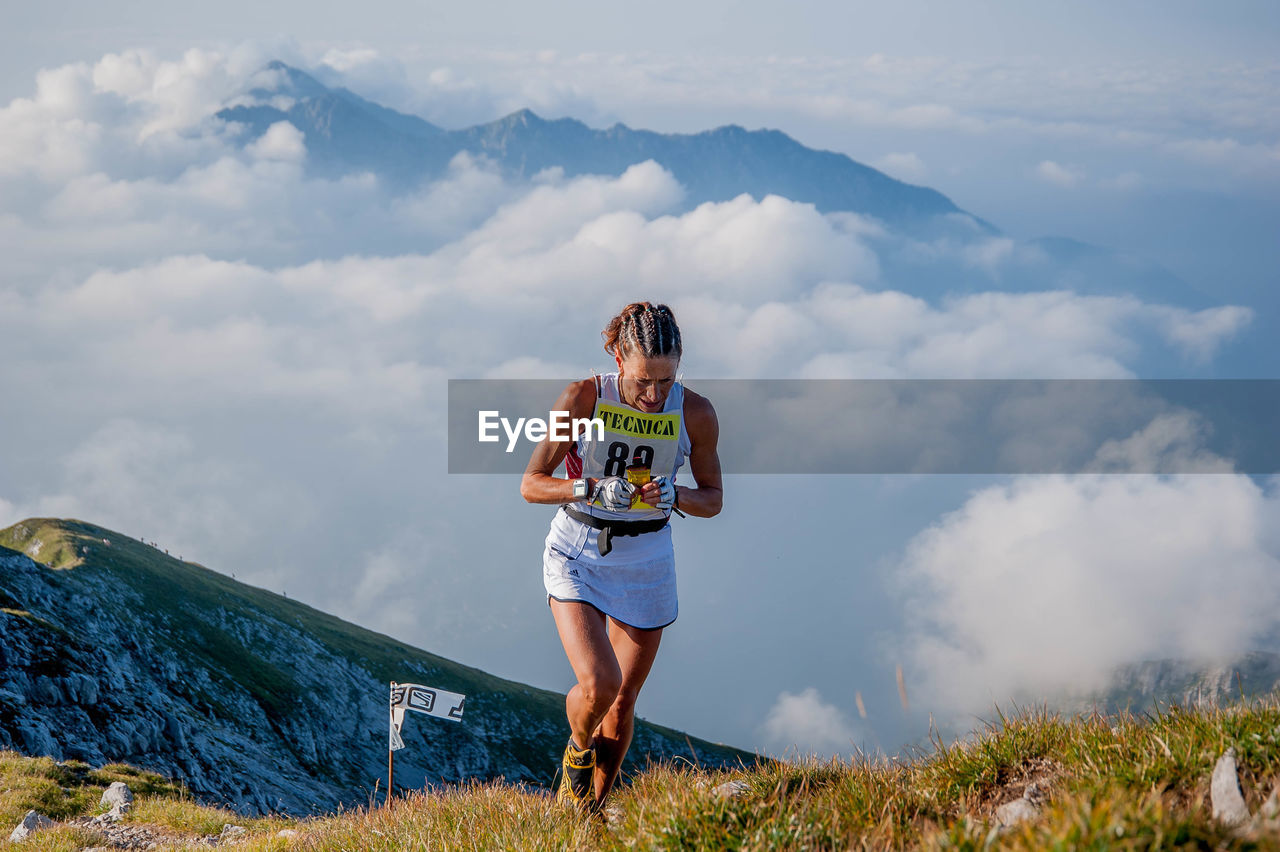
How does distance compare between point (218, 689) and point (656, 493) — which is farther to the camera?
point (218, 689)

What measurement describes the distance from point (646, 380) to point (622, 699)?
2492 millimetres

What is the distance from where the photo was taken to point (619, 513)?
23.0ft

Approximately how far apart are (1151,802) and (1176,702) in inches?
95.0

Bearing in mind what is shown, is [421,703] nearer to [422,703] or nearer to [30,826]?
[422,703]

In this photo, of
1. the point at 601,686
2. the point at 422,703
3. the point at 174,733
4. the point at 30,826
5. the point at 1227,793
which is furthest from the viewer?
the point at 174,733

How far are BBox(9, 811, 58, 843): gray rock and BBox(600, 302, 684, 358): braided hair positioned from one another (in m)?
9.53

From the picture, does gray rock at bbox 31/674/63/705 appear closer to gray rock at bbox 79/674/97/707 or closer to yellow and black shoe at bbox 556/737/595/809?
gray rock at bbox 79/674/97/707

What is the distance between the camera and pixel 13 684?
126 feet

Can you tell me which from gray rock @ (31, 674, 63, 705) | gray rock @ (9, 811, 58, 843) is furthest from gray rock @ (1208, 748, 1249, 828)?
gray rock @ (31, 674, 63, 705)

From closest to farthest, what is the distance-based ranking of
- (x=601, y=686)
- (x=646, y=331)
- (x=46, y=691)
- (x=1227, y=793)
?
(x=1227, y=793) → (x=601, y=686) → (x=646, y=331) → (x=46, y=691)

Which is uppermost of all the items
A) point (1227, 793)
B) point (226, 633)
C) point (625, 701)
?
point (1227, 793)

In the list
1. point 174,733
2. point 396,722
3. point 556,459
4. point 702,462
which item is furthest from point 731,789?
point 174,733

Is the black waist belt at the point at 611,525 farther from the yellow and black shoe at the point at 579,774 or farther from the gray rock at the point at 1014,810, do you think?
the gray rock at the point at 1014,810

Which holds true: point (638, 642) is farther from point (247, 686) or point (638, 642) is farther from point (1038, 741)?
point (247, 686)
